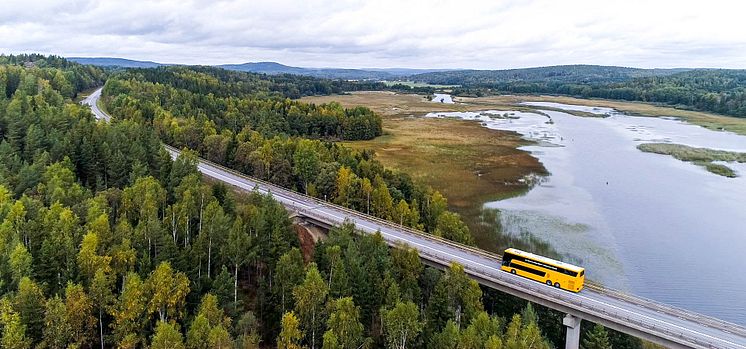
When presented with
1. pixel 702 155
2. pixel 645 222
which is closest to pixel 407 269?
pixel 645 222

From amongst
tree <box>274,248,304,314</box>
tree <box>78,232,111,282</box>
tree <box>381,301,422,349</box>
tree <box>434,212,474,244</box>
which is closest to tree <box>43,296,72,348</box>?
tree <box>78,232,111,282</box>

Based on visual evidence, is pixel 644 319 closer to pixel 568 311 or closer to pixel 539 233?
pixel 568 311

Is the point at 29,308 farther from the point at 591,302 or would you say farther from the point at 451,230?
the point at 591,302

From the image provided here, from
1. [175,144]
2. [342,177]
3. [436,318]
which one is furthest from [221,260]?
[175,144]

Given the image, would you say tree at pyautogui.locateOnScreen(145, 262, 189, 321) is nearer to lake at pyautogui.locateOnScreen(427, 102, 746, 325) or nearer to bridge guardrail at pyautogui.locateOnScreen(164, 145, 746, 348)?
bridge guardrail at pyautogui.locateOnScreen(164, 145, 746, 348)

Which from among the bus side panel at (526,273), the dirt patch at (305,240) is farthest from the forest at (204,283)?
the dirt patch at (305,240)

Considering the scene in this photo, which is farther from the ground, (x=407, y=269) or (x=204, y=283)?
(x=407, y=269)
